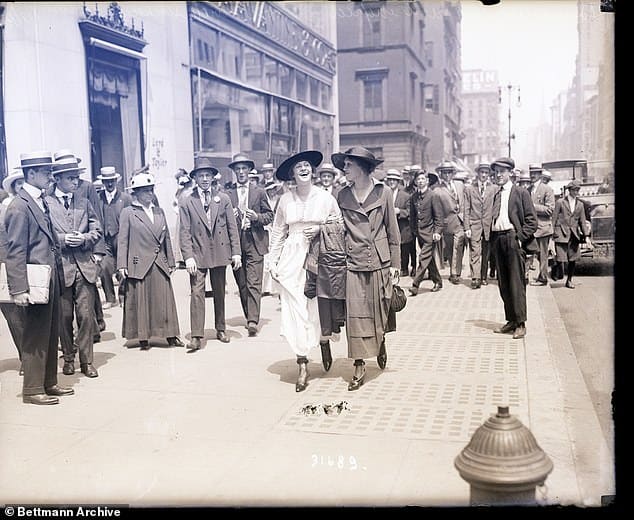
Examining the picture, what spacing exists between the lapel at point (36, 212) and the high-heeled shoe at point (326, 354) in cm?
229

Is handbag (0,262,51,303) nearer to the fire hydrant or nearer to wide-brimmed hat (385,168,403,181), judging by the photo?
the fire hydrant

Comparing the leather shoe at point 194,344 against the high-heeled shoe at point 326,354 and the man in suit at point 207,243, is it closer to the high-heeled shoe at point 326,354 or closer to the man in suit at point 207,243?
the man in suit at point 207,243

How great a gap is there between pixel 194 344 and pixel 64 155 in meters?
2.21

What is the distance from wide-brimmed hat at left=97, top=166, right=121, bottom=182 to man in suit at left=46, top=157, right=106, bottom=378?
0.29 meters

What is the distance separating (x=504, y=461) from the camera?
124 inches

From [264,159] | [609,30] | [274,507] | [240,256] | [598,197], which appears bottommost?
[274,507]

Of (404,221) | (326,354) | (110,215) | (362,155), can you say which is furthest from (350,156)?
(404,221)

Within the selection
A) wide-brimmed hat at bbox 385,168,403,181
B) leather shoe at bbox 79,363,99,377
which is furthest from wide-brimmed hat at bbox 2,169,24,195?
wide-brimmed hat at bbox 385,168,403,181

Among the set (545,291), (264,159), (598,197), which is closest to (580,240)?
(545,291)

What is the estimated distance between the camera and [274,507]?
3.93m

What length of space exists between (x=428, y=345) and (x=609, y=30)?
3.33 metres

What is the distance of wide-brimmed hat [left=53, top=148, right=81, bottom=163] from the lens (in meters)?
5.50

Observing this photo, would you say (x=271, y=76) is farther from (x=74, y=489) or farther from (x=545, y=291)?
(x=545, y=291)

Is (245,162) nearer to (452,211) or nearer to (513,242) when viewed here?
(513,242)
